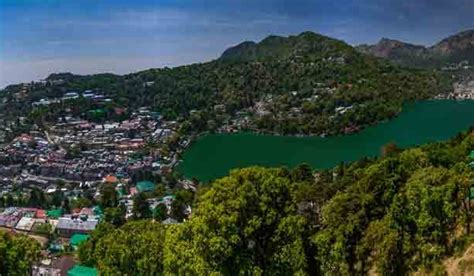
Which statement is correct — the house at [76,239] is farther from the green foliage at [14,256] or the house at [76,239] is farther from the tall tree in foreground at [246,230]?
the tall tree in foreground at [246,230]

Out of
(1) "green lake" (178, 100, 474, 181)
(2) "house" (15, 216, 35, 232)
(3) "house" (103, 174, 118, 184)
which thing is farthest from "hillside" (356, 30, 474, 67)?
(2) "house" (15, 216, 35, 232)

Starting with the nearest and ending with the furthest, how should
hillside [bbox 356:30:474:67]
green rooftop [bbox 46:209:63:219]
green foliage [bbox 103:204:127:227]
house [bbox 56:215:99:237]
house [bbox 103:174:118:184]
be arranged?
1. green foliage [bbox 103:204:127:227]
2. house [bbox 56:215:99:237]
3. green rooftop [bbox 46:209:63:219]
4. house [bbox 103:174:118:184]
5. hillside [bbox 356:30:474:67]

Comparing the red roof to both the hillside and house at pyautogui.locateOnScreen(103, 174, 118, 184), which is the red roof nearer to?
house at pyautogui.locateOnScreen(103, 174, 118, 184)

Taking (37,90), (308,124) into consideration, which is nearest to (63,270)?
(308,124)

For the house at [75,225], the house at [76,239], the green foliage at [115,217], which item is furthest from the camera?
the house at [75,225]

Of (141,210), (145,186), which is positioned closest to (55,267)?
(141,210)

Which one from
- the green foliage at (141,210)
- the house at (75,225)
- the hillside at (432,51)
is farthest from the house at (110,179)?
the hillside at (432,51)
